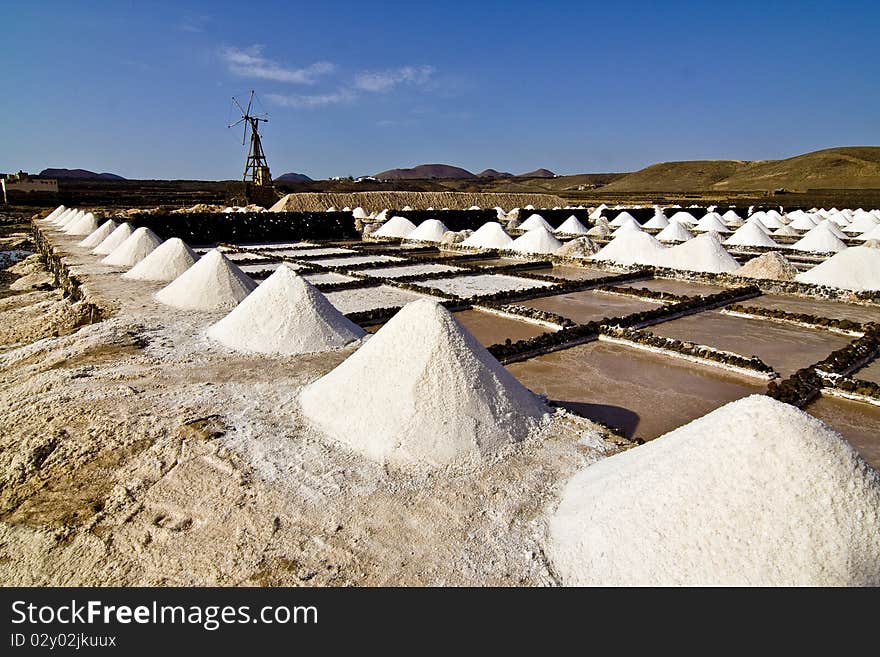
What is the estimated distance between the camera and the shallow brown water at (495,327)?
8.06 meters

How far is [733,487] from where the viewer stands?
280 cm

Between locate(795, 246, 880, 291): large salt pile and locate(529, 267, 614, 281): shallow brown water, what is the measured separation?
461 cm

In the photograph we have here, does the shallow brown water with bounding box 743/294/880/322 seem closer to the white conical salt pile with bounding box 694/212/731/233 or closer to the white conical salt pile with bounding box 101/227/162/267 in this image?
the white conical salt pile with bounding box 101/227/162/267

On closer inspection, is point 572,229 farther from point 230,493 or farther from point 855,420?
point 230,493

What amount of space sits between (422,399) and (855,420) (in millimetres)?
4419

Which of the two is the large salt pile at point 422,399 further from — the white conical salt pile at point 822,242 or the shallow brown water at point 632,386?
the white conical salt pile at point 822,242

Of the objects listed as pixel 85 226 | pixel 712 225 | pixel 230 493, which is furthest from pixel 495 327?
pixel 712 225

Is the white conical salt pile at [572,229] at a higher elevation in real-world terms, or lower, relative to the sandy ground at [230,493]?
higher

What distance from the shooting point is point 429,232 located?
70.1 feet

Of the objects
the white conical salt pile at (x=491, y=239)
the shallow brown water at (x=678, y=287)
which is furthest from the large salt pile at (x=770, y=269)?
the white conical salt pile at (x=491, y=239)

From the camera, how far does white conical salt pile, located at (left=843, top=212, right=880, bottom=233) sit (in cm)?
2307

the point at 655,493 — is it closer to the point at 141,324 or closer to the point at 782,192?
the point at 141,324

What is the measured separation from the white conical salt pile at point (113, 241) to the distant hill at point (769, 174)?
6810cm

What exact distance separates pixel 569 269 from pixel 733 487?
12867mm
